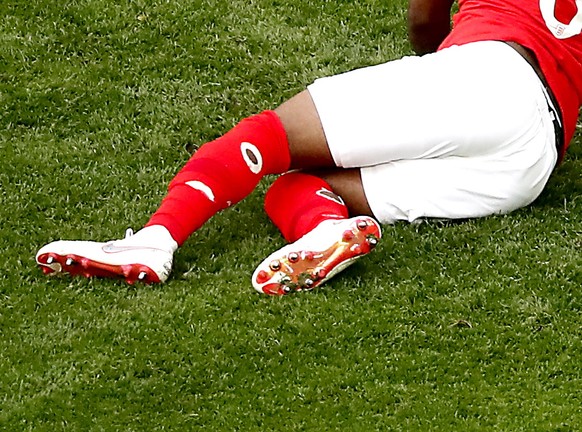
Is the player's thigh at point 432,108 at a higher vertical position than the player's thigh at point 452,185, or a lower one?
higher

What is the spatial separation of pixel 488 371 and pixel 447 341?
0.36 ft

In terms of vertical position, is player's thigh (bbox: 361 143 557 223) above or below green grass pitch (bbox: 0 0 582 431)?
above

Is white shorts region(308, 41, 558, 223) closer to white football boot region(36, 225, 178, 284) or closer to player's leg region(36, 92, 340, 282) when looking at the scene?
player's leg region(36, 92, 340, 282)

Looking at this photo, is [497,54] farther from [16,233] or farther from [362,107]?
[16,233]

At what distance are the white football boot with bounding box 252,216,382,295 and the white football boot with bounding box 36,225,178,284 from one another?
195 millimetres

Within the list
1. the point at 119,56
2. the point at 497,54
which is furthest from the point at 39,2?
the point at 497,54

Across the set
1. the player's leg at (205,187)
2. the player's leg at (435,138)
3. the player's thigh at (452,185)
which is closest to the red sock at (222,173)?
the player's leg at (205,187)

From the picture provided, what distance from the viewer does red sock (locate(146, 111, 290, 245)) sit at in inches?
90.4

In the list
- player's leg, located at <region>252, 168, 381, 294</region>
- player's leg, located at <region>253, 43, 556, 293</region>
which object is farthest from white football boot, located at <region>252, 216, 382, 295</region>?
player's leg, located at <region>253, 43, 556, 293</region>

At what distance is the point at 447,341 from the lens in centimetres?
203

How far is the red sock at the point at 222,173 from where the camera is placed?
7.53 feet

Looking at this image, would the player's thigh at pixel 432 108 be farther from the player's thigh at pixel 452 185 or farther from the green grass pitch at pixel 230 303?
the green grass pitch at pixel 230 303

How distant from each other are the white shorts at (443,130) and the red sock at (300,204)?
8 centimetres

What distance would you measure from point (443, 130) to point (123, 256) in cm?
70
